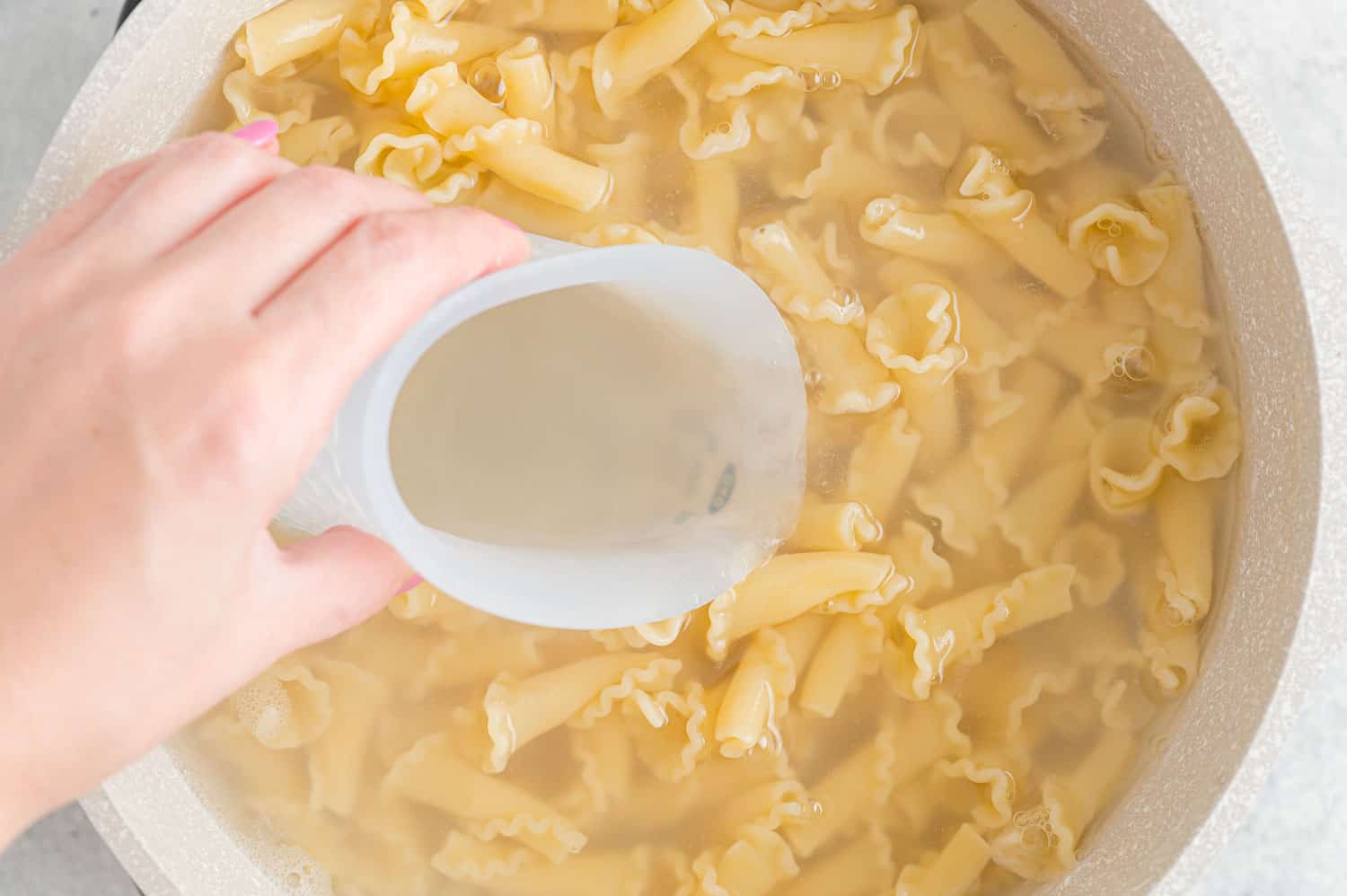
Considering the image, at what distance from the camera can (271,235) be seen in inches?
26.0

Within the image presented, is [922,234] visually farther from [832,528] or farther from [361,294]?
[361,294]

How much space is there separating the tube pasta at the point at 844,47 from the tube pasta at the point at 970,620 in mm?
441

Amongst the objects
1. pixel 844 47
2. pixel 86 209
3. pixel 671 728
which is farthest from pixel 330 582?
pixel 844 47

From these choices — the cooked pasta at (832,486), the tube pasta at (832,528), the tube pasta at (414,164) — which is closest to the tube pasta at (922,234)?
the cooked pasta at (832,486)

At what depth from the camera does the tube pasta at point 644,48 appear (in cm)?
102

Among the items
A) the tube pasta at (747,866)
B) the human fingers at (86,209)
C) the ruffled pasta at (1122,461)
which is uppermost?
the human fingers at (86,209)

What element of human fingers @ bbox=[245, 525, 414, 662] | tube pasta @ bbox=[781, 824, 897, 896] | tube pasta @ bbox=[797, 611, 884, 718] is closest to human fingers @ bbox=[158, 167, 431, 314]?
human fingers @ bbox=[245, 525, 414, 662]

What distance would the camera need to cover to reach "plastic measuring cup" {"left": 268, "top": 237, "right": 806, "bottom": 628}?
883 millimetres

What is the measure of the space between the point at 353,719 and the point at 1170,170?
2.70ft

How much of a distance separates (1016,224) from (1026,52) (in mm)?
156

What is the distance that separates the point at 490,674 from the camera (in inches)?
40.2

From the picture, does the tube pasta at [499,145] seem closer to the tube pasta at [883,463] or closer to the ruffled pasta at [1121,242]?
the tube pasta at [883,463]

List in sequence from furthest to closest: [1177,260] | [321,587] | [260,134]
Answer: [1177,260]
[260,134]
[321,587]

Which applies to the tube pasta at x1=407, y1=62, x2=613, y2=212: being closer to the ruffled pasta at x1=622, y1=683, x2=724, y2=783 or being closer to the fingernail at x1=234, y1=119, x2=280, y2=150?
the fingernail at x1=234, y1=119, x2=280, y2=150
